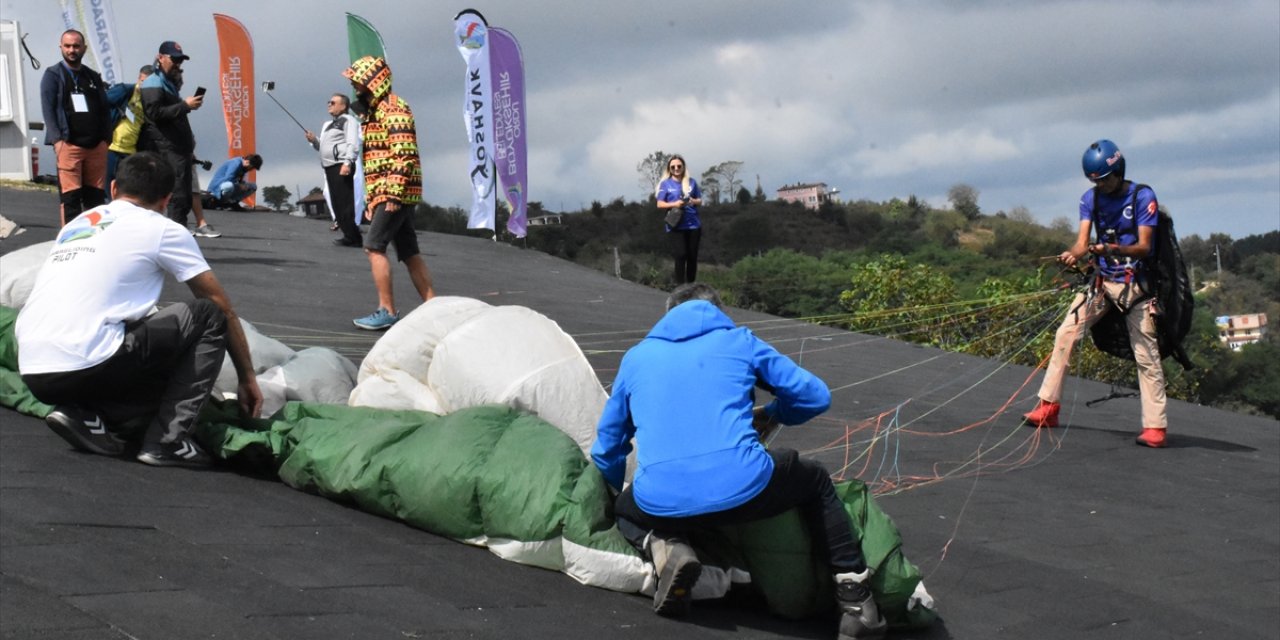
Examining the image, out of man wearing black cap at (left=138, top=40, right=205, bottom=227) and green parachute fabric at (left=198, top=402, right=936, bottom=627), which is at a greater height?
man wearing black cap at (left=138, top=40, right=205, bottom=227)

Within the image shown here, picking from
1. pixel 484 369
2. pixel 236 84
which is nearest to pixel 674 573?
pixel 484 369

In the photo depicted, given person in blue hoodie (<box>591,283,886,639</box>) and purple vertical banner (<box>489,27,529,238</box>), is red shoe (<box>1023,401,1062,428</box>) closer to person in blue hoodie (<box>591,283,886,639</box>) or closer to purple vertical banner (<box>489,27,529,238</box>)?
person in blue hoodie (<box>591,283,886,639</box>)

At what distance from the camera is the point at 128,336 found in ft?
14.6

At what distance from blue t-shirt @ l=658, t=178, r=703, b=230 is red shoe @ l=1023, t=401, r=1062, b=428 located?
441cm

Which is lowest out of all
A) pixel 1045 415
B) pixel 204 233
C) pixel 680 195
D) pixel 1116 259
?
pixel 1045 415

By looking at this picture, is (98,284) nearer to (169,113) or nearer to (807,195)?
(169,113)

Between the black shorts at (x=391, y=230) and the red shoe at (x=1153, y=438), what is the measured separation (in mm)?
4279

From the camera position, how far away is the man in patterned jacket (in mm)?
7445

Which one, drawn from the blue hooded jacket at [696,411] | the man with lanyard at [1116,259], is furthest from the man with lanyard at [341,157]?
the blue hooded jacket at [696,411]

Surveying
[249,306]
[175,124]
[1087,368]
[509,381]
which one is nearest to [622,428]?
[509,381]

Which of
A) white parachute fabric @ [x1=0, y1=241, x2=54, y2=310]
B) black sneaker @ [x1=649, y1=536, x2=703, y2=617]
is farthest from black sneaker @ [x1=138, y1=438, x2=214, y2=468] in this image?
black sneaker @ [x1=649, y1=536, x2=703, y2=617]

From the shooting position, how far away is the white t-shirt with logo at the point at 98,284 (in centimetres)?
440

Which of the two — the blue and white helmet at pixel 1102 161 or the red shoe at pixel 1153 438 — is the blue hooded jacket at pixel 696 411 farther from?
the red shoe at pixel 1153 438

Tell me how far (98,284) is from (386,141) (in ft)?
10.5
